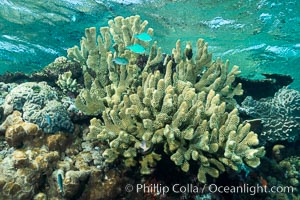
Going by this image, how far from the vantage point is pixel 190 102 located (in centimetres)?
395

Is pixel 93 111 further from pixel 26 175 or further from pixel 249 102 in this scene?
pixel 249 102

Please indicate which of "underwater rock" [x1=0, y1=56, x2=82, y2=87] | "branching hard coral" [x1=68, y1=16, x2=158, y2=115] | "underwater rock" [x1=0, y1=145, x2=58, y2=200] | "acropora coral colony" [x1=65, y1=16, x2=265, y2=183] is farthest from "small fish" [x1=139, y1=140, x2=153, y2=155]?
"underwater rock" [x1=0, y1=56, x2=82, y2=87]

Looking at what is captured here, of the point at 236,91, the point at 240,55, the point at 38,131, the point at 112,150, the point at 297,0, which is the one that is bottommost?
the point at 112,150

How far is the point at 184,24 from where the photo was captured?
43.5 feet

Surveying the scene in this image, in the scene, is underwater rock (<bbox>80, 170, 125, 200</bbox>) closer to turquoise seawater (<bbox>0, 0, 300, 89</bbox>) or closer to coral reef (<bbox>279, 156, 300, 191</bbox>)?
coral reef (<bbox>279, 156, 300, 191</bbox>)

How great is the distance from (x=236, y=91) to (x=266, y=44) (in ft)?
35.0

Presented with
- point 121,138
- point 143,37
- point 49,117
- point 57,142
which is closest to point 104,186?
point 121,138

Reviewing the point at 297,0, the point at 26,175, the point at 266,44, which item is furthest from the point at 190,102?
the point at 266,44

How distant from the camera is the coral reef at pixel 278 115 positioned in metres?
6.95

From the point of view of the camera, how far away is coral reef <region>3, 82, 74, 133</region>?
15.1ft

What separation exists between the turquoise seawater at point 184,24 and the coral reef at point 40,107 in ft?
24.5

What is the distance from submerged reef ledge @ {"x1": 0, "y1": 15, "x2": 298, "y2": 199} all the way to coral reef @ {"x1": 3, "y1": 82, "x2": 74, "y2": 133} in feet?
0.06

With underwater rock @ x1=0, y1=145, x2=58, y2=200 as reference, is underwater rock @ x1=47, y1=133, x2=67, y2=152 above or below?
above

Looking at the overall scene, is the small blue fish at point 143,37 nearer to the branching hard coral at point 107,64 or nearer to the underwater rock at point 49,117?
the branching hard coral at point 107,64
